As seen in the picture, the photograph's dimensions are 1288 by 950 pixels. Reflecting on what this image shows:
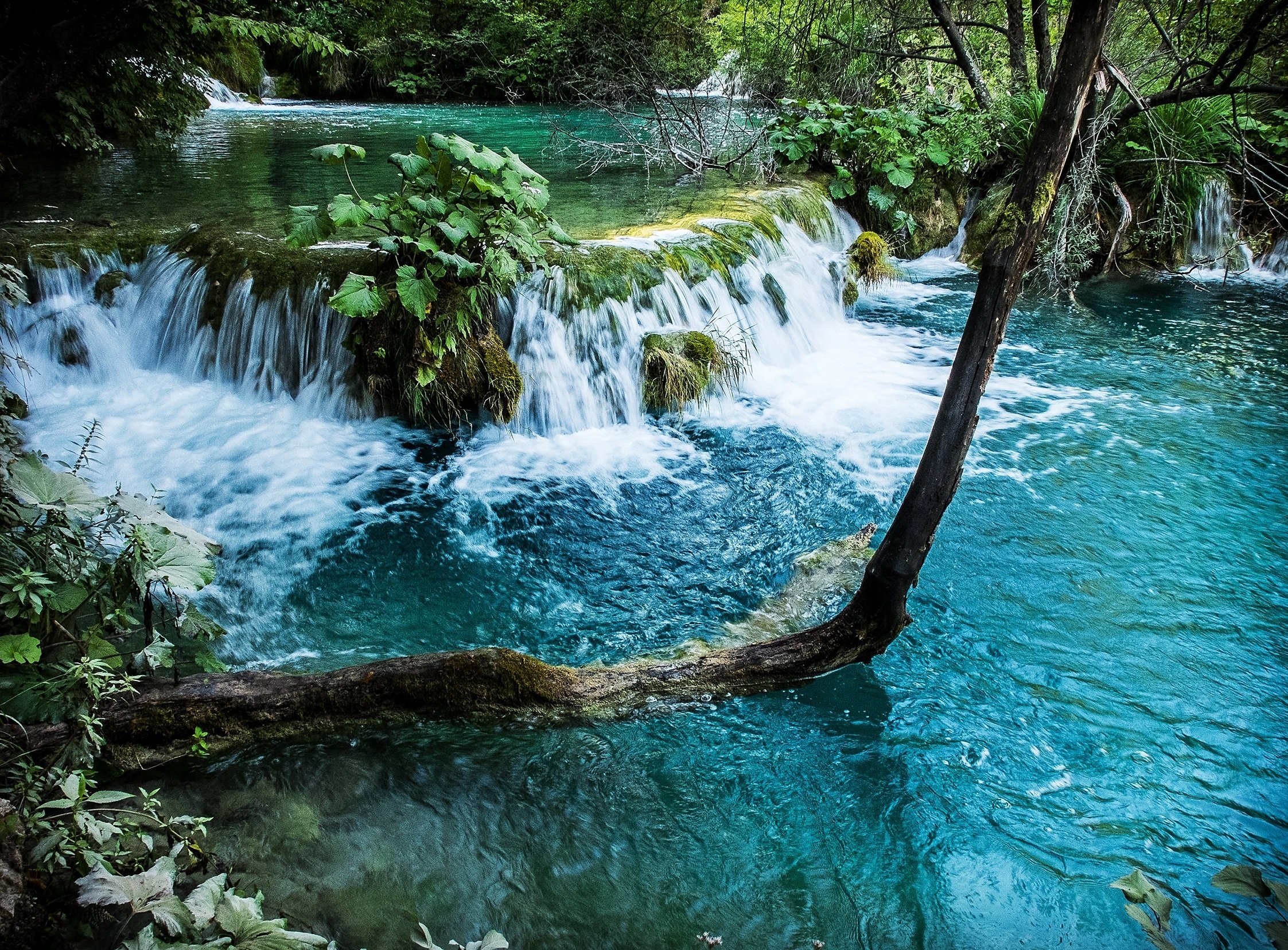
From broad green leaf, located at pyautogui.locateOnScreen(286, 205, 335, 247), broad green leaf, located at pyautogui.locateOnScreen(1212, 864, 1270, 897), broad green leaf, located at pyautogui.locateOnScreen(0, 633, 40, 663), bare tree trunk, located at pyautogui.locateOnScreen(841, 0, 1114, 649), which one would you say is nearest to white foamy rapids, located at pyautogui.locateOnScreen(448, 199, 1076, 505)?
broad green leaf, located at pyautogui.locateOnScreen(286, 205, 335, 247)

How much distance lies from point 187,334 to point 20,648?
5131mm

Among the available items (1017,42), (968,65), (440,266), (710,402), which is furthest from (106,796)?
(1017,42)

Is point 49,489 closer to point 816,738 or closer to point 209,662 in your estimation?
point 209,662

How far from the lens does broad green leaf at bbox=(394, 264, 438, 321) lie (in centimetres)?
564

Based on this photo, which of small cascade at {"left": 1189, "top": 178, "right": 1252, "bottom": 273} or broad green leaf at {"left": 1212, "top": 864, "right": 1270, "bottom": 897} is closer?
broad green leaf at {"left": 1212, "top": 864, "right": 1270, "bottom": 897}

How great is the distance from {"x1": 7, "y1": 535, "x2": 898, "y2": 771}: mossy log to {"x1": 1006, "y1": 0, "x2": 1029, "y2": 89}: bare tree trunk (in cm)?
1168

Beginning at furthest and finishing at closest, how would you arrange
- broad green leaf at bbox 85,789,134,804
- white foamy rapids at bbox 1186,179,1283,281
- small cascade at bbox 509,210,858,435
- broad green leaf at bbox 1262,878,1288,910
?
white foamy rapids at bbox 1186,179,1283,281, small cascade at bbox 509,210,858,435, broad green leaf at bbox 85,789,134,804, broad green leaf at bbox 1262,878,1288,910

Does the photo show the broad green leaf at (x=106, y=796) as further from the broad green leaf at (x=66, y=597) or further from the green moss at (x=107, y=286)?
the green moss at (x=107, y=286)

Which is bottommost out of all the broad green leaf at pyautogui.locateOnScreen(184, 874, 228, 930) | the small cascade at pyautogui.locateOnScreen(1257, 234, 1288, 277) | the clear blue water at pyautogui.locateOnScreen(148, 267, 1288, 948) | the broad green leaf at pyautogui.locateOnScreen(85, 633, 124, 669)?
the clear blue water at pyautogui.locateOnScreen(148, 267, 1288, 948)

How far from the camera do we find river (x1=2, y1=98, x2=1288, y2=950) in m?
3.00

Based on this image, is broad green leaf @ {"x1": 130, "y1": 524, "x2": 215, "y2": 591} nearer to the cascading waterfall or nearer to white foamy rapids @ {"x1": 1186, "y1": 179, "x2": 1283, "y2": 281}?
the cascading waterfall

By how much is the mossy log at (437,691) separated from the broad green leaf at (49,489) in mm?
749

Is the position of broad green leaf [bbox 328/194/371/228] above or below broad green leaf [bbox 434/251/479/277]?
above

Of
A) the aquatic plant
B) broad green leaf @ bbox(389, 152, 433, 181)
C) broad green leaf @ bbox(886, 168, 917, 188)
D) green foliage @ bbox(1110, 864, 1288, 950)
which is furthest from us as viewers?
broad green leaf @ bbox(886, 168, 917, 188)
